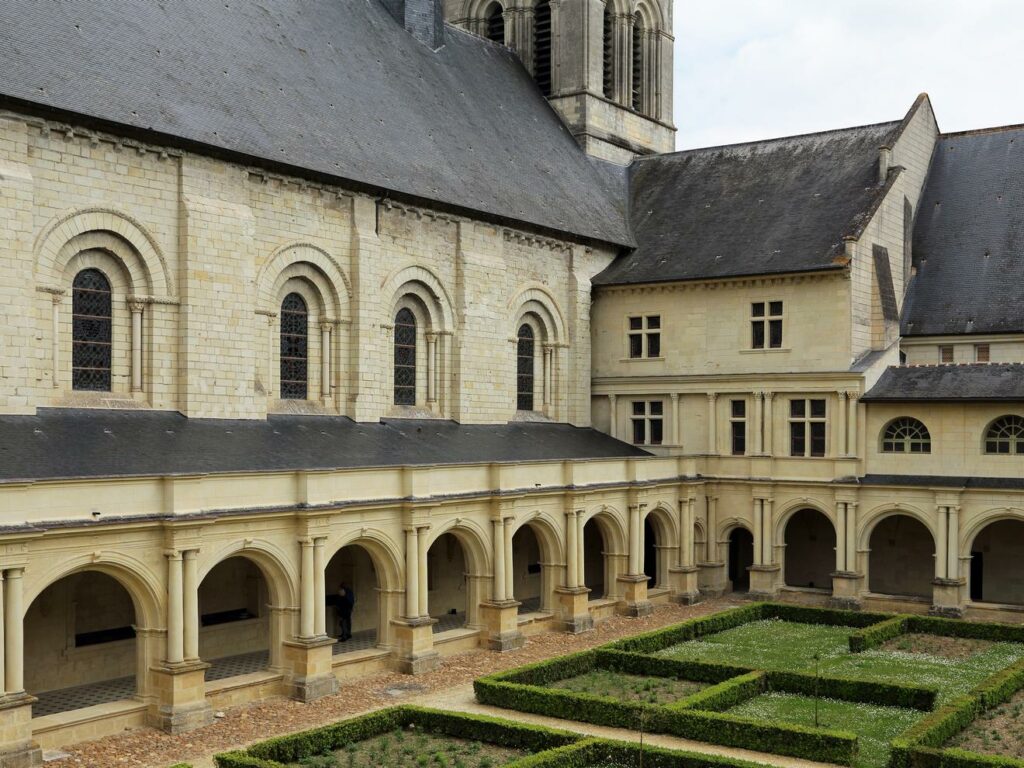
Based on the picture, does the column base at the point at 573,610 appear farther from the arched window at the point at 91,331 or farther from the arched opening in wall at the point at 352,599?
the arched window at the point at 91,331

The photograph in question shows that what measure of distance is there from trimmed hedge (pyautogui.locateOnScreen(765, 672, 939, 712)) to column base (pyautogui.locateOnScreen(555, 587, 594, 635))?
30.1ft

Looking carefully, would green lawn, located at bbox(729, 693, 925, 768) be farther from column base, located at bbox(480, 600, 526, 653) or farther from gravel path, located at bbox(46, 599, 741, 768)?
column base, located at bbox(480, 600, 526, 653)

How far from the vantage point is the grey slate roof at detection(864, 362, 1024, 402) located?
38625 millimetres

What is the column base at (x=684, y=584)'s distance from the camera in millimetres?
41969

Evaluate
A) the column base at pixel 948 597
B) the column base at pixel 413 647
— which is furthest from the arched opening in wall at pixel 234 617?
the column base at pixel 948 597

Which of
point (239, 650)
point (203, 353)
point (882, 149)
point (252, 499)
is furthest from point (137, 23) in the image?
point (882, 149)

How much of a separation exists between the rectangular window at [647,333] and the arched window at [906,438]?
8.93 m

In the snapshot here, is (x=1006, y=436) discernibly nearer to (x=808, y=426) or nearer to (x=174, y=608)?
(x=808, y=426)

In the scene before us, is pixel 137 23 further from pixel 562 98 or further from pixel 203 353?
pixel 562 98

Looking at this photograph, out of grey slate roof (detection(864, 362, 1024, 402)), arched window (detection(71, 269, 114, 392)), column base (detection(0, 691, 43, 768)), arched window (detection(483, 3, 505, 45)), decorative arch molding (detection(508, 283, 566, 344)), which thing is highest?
arched window (detection(483, 3, 505, 45))

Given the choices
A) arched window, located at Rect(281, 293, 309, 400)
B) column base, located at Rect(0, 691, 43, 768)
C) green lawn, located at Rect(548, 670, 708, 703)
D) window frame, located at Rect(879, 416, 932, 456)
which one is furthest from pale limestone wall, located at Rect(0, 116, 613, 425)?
window frame, located at Rect(879, 416, 932, 456)

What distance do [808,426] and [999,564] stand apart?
25.9ft

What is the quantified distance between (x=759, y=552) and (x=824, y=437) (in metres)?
4.76

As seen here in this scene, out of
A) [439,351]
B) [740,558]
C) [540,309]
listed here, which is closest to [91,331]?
Answer: [439,351]
